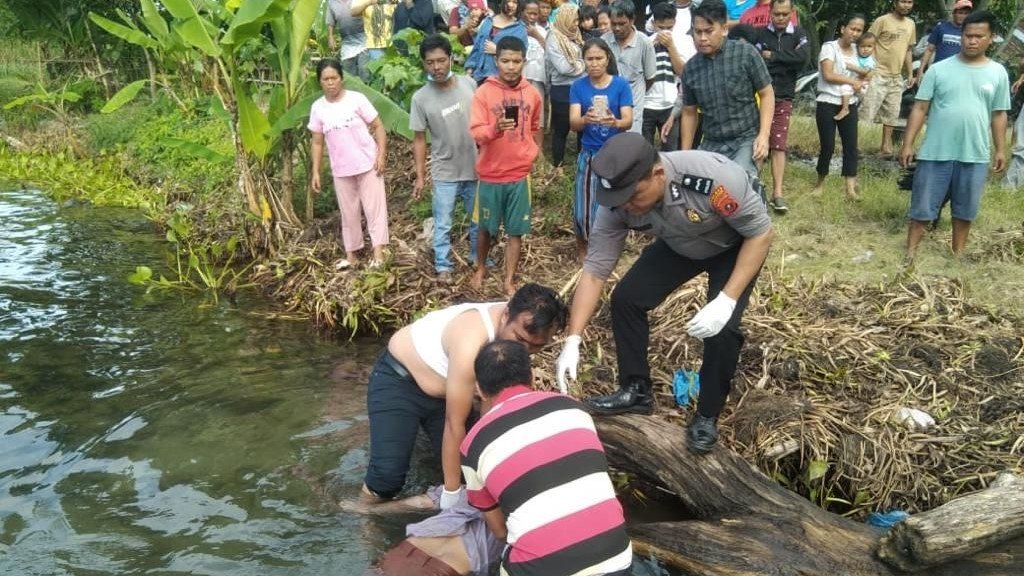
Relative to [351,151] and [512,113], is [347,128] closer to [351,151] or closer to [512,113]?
[351,151]

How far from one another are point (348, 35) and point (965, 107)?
6.64 m

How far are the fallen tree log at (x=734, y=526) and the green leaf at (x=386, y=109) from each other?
4556 millimetres

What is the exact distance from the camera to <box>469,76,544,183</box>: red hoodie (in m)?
6.62

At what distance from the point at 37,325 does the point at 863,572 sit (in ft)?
22.4

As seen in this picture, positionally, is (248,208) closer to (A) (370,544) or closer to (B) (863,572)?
(A) (370,544)

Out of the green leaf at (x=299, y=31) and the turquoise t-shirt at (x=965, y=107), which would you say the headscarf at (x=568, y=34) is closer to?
the green leaf at (x=299, y=31)

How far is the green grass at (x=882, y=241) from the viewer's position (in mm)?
6391

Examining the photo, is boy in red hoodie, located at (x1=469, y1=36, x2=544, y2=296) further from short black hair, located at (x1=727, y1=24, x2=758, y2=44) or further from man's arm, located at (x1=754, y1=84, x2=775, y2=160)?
short black hair, located at (x1=727, y1=24, x2=758, y2=44)

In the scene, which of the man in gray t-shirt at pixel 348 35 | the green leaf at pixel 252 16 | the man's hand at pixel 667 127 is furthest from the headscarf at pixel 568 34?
the green leaf at pixel 252 16

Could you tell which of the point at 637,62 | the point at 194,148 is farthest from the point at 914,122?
the point at 194,148

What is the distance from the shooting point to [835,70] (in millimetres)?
8109

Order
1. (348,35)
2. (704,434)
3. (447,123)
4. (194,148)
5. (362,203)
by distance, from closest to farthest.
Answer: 1. (704,434)
2. (447,123)
3. (362,203)
4. (194,148)
5. (348,35)

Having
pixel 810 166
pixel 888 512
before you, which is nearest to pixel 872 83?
pixel 810 166

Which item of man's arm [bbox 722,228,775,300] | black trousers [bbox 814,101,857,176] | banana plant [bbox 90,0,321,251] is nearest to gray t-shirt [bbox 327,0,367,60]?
banana plant [bbox 90,0,321,251]
